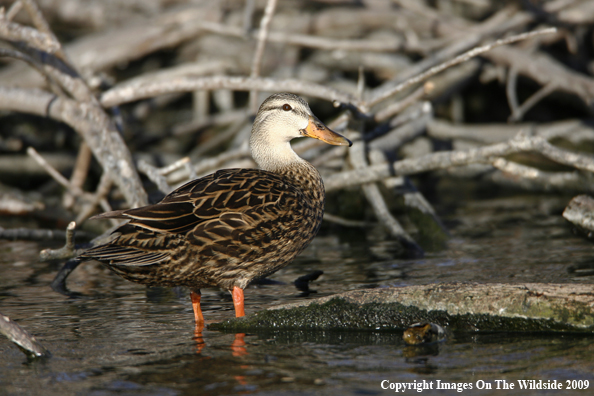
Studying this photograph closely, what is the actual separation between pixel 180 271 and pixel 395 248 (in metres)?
2.92

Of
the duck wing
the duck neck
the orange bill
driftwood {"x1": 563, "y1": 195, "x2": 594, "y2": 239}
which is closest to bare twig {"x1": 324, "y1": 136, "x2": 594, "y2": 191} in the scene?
driftwood {"x1": 563, "y1": 195, "x2": 594, "y2": 239}

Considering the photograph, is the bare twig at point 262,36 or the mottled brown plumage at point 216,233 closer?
the mottled brown plumage at point 216,233

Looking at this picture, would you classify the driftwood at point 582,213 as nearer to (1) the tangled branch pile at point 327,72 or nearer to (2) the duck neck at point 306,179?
(2) the duck neck at point 306,179

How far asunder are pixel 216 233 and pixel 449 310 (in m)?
1.52

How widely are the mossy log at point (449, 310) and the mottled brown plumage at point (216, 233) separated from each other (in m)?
0.38

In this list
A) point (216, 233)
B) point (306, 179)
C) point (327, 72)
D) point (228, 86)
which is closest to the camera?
point (216, 233)

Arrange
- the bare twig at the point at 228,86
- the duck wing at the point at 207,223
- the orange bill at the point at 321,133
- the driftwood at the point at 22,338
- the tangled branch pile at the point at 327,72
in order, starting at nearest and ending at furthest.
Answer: the driftwood at the point at 22,338 → the duck wing at the point at 207,223 → the orange bill at the point at 321,133 → the bare twig at the point at 228,86 → the tangled branch pile at the point at 327,72

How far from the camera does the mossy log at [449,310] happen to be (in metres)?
3.94

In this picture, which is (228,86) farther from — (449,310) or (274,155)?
(449,310)

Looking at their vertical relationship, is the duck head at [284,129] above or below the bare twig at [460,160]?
above

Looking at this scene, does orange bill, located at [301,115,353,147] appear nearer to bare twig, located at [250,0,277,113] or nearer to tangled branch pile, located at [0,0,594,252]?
bare twig, located at [250,0,277,113]

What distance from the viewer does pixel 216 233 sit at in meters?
4.39

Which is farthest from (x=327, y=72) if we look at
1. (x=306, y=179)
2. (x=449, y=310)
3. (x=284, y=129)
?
(x=449, y=310)

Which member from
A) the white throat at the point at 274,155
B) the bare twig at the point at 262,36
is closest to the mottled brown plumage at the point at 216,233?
the white throat at the point at 274,155
